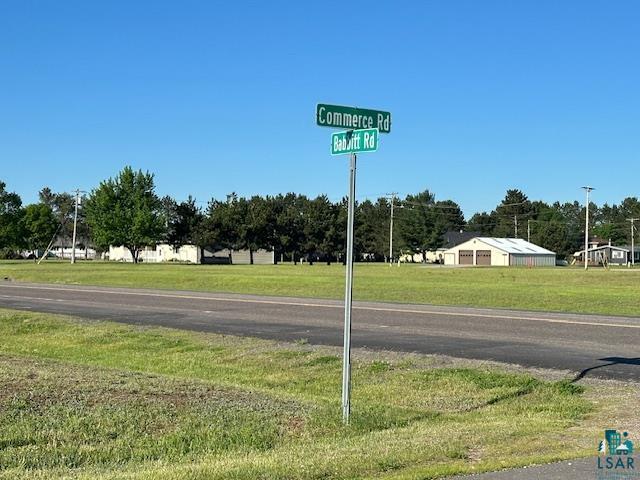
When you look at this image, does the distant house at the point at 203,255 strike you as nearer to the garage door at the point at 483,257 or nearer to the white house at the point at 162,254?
the white house at the point at 162,254

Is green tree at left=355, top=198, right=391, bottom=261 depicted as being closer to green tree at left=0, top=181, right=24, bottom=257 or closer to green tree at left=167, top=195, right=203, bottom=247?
green tree at left=167, top=195, right=203, bottom=247

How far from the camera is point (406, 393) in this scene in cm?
1039

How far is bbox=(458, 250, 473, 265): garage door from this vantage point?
121 meters

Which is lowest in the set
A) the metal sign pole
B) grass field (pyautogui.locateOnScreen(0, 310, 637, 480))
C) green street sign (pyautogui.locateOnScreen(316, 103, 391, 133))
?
grass field (pyautogui.locateOnScreen(0, 310, 637, 480))

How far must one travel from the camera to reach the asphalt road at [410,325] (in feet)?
45.3

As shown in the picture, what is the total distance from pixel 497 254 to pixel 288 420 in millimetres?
114020

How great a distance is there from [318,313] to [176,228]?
95.9 metres

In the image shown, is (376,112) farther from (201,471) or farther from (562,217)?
(562,217)

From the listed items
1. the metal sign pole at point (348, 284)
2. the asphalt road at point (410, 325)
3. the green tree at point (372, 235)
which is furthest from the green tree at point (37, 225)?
the metal sign pole at point (348, 284)

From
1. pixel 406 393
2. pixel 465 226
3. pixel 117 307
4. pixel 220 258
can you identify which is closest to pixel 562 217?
pixel 465 226

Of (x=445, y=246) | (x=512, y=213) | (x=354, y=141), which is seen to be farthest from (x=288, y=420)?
(x=512, y=213)

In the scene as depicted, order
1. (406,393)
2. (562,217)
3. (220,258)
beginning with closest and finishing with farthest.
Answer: (406,393) → (220,258) → (562,217)

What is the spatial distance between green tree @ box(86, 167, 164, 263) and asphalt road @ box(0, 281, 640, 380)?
7229 centimetres

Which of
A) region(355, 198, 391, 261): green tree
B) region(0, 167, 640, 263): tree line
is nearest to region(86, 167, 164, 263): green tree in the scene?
region(0, 167, 640, 263): tree line
